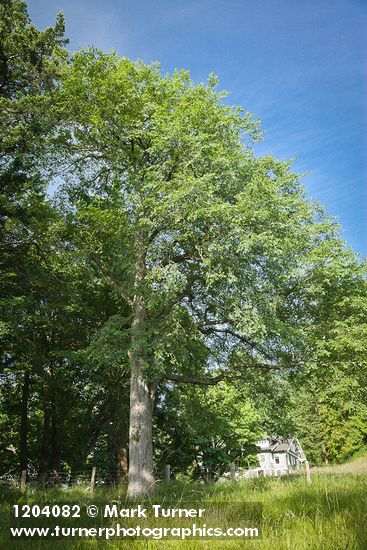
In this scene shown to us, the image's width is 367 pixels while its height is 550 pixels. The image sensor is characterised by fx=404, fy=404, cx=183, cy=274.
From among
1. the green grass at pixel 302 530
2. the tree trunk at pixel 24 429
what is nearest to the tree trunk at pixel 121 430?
the tree trunk at pixel 24 429

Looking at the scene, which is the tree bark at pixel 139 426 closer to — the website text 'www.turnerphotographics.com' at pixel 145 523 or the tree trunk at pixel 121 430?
the website text 'www.turnerphotographics.com' at pixel 145 523

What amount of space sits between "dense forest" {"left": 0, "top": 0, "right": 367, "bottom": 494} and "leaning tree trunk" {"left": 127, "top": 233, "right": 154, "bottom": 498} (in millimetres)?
55

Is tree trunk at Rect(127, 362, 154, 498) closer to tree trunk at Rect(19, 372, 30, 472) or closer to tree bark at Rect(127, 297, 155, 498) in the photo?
tree bark at Rect(127, 297, 155, 498)

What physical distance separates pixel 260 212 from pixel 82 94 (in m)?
9.97

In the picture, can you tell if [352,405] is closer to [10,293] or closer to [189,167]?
[189,167]

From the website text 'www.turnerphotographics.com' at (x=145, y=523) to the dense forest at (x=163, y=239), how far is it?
298 inches

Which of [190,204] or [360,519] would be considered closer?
[360,519]

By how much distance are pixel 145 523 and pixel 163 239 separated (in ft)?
40.8

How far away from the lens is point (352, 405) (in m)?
18.8

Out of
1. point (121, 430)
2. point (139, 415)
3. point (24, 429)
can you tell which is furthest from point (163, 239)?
point (24, 429)

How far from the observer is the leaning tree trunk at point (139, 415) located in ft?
47.9

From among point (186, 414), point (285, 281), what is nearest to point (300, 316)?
point (285, 281)

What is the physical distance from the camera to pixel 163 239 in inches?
654

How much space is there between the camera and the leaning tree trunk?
1460cm
